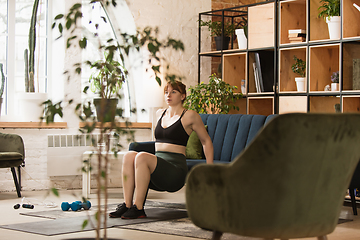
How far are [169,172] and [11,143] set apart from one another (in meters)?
2.16

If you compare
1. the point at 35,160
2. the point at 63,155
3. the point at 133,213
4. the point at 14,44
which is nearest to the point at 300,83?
the point at 133,213

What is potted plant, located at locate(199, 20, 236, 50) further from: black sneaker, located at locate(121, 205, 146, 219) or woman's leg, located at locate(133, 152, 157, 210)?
black sneaker, located at locate(121, 205, 146, 219)

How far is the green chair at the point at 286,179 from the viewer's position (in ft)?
6.26

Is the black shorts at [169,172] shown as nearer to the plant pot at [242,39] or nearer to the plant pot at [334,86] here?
the plant pot at [334,86]

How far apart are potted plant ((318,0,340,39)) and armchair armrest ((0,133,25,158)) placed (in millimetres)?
3335

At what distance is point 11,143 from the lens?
17.0 feet

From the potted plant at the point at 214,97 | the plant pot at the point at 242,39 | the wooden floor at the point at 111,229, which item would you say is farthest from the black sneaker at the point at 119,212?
the plant pot at the point at 242,39

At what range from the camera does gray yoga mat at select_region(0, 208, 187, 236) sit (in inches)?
133

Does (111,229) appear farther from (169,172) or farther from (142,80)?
(142,80)

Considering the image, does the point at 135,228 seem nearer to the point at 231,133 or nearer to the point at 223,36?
the point at 231,133

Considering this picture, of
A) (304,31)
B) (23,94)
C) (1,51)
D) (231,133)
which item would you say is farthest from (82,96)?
(304,31)

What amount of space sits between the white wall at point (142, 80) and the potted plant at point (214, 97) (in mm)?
417

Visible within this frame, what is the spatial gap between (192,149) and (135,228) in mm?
1588

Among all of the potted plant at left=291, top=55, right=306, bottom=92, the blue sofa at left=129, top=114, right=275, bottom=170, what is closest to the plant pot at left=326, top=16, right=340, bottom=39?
the potted plant at left=291, top=55, right=306, bottom=92
